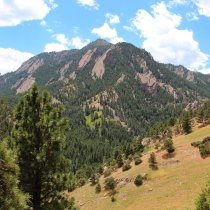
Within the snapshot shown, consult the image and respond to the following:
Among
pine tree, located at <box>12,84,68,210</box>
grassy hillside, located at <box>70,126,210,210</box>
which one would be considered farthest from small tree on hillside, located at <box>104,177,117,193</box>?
pine tree, located at <box>12,84,68,210</box>

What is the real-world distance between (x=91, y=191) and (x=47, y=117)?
5977 cm

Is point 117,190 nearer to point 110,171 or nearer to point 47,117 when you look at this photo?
point 110,171

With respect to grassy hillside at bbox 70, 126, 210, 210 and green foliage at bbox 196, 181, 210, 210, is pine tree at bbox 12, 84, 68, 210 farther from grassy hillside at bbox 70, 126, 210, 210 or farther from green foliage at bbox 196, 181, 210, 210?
grassy hillside at bbox 70, 126, 210, 210

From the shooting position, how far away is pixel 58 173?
2412 cm

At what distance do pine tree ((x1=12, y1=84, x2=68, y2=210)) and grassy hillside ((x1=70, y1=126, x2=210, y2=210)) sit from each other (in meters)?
29.4

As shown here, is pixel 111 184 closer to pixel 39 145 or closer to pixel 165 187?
pixel 165 187

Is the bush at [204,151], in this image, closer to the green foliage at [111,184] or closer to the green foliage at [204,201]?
the green foliage at [111,184]

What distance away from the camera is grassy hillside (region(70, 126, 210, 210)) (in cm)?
5519

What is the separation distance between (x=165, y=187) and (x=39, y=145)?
142 feet

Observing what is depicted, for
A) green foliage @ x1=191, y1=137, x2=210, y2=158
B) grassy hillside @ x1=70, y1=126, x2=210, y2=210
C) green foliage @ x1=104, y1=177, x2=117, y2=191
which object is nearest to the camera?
grassy hillside @ x1=70, y1=126, x2=210, y2=210

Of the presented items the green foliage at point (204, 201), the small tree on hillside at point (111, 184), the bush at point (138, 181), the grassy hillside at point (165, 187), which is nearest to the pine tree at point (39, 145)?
the green foliage at point (204, 201)

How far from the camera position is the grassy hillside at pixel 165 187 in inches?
2173

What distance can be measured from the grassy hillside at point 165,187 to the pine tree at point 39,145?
29427 millimetres

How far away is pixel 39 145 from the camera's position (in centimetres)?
2345
